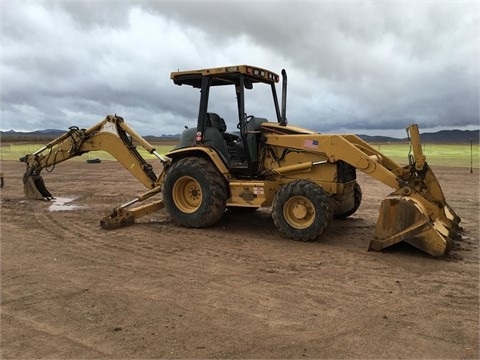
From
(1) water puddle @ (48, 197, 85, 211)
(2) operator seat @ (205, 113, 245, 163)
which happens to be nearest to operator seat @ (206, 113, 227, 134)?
(2) operator seat @ (205, 113, 245, 163)

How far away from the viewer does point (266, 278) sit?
574cm

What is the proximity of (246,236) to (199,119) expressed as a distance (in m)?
2.35

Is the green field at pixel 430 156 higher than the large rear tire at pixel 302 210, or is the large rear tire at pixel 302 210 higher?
the green field at pixel 430 156

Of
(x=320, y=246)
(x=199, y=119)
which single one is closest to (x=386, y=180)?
(x=320, y=246)

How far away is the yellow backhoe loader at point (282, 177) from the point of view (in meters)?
6.73

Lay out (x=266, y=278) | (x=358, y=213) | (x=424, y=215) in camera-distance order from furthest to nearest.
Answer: (x=358, y=213)
(x=424, y=215)
(x=266, y=278)

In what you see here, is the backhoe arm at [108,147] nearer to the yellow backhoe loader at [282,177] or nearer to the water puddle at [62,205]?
the yellow backhoe loader at [282,177]

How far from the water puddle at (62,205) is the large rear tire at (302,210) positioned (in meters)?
5.73

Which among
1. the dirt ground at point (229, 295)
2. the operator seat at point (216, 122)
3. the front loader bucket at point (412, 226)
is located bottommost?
the dirt ground at point (229, 295)

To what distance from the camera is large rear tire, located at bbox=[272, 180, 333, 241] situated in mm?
7199

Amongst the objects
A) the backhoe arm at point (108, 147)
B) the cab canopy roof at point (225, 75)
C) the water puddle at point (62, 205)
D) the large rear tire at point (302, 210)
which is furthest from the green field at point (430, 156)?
the large rear tire at point (302, 210)

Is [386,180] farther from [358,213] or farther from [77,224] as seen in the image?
[77,224]

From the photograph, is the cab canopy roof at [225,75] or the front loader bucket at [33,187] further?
the front loader bucket at [33,187]

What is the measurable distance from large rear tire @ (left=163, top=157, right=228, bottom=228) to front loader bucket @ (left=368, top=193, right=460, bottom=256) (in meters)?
2.79
